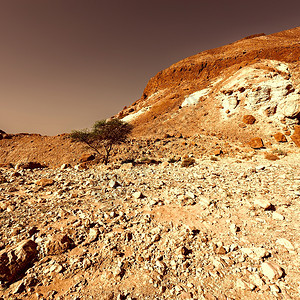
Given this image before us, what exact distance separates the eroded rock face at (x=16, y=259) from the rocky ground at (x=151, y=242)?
0.02 m

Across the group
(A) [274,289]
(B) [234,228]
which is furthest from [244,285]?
(B) [234,228]

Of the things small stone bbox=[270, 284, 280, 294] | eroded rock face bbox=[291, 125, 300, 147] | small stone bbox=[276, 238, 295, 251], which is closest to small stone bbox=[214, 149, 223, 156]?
eroded rock face bbox=[291, 125, 300, 147]

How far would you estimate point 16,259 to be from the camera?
143 inches

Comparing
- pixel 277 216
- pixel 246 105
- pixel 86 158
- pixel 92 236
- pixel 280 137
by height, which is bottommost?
pixel 280 137

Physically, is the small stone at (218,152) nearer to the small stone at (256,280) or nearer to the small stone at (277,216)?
the small stone at (277,216)

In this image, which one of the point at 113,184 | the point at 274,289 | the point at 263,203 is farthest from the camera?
the point at 113,184

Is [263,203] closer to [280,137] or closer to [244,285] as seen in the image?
[244,285]

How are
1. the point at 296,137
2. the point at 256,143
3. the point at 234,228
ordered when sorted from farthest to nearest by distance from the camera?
the point at 256,143 → the point at 296,137 → the point at 234,228

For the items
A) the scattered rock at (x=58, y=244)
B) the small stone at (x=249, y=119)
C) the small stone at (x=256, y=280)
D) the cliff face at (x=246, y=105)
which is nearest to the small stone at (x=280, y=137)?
the cliff face at (x=246, y=105)

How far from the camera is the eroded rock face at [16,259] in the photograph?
3469mm

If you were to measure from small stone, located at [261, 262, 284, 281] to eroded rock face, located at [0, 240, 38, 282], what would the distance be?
18.7 ft

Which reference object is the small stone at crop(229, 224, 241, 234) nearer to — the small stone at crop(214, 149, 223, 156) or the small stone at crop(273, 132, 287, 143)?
the small stone at crop(214, 149, 223, 156)

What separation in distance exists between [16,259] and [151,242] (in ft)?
11.2

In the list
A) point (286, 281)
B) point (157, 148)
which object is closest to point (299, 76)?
point (157, 148)
